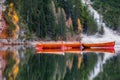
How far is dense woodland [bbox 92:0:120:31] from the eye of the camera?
180 m

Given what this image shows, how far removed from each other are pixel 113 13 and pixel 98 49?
2920 inches

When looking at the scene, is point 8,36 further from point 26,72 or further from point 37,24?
point 26,72

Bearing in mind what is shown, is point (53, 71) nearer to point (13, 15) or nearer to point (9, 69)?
point (9, 69)

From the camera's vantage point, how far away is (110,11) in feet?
624

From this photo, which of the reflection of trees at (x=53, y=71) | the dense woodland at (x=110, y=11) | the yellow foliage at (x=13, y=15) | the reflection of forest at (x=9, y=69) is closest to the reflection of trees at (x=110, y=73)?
the reflection of trees at (x=53, y=71)

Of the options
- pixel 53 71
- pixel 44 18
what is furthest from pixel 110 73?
pixel 44 18

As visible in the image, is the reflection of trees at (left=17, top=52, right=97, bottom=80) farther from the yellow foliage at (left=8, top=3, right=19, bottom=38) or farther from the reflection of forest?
the yellow foliage at (left=8, top=3, right=19, bottom=38)

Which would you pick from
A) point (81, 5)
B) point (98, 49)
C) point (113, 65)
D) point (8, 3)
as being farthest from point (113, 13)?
point (113, 65)

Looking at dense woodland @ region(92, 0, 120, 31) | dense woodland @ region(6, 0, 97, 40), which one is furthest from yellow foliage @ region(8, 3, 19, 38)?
dense woodland @ region(92, 0, 120, 31)

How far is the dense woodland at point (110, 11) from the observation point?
179750mm

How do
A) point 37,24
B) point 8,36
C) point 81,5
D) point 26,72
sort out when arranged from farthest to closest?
1. point 81,5
2. point 37,24
3. point 8,36
4. point 26,72

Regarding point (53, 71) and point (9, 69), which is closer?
point (53, 71)

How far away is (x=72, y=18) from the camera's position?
156 meters

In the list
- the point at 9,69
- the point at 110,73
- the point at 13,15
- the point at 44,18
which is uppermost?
the point at 13,15
